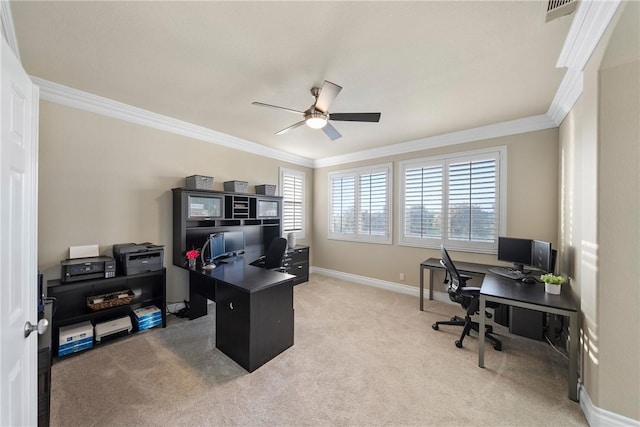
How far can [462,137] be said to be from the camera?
12.3ft

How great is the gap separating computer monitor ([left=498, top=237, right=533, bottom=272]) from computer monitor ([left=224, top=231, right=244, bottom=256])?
3.69 meters

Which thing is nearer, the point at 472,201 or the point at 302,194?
the point at 472,201

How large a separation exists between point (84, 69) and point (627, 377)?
4.79m

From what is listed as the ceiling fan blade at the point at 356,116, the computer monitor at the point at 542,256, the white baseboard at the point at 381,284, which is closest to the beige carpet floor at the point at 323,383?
the computer monitor at the point at 542,256

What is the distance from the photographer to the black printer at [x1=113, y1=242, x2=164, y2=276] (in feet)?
8.90

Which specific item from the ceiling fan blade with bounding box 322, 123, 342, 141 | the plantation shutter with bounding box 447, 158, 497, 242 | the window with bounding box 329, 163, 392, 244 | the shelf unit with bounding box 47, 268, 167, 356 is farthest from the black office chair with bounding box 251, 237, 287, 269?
the plantation shutter with bounding box 447, 158, 497, 242

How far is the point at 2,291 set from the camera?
0.91m

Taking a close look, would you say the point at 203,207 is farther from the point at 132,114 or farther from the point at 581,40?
the point at 581,40

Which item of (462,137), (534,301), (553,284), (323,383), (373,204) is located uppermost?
(462,137)

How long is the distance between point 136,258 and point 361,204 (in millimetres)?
3750

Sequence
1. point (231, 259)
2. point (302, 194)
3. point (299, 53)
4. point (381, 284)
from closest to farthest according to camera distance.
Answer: point (299, 53)
point (231, 259)
point (381, 284)
point (302, 194)

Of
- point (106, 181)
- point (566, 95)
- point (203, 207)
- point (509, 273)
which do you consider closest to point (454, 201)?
point (509, 273)

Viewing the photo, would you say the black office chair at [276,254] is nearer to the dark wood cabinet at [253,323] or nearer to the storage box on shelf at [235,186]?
the storage box on shelf at [235,186]

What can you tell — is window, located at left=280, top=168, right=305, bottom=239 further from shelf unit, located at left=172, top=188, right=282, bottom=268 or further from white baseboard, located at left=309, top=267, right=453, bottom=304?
white baseboard, located at left=309, top=267, right=453, bottom=304
